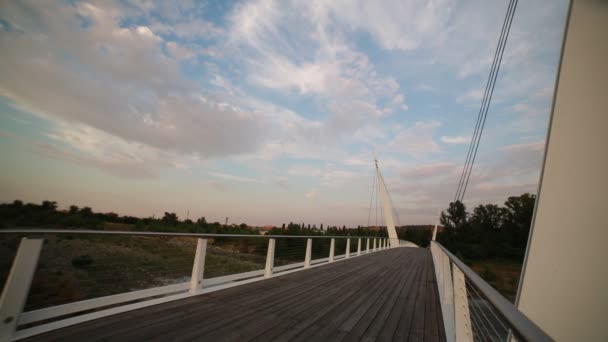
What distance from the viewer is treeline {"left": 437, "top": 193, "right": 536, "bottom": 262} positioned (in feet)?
147

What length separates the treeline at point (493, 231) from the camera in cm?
4466

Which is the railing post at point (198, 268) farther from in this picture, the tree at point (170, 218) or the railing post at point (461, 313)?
the tree at point (170, 218)

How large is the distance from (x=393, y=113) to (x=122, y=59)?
1188 cm

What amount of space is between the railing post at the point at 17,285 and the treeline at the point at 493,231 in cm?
4648

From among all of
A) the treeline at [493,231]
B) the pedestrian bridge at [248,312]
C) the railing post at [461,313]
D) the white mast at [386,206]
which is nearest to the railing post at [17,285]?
the pedestrian bridge at [248,312]

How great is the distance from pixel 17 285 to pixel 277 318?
205 centimetres

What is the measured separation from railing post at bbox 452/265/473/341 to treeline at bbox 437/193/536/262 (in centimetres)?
4483

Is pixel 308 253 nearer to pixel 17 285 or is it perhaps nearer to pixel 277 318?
pixel 277 318

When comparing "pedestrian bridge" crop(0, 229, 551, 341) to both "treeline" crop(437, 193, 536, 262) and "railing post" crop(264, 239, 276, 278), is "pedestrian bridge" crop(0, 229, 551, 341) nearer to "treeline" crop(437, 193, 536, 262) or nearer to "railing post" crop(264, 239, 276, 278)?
"railing post" crop(264, 239, 276, 278)


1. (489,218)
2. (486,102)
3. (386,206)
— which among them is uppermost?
(489,218)

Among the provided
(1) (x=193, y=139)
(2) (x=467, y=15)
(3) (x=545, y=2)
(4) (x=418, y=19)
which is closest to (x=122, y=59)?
(1) (x=193, y=139)

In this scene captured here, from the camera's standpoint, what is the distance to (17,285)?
174 centimetres

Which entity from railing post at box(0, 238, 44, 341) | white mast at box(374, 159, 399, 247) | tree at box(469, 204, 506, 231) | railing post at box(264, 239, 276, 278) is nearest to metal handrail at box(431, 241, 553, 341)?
railing post at box(0, 238, 44, 341)

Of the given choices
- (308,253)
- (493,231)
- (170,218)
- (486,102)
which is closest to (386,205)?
(486,102)
